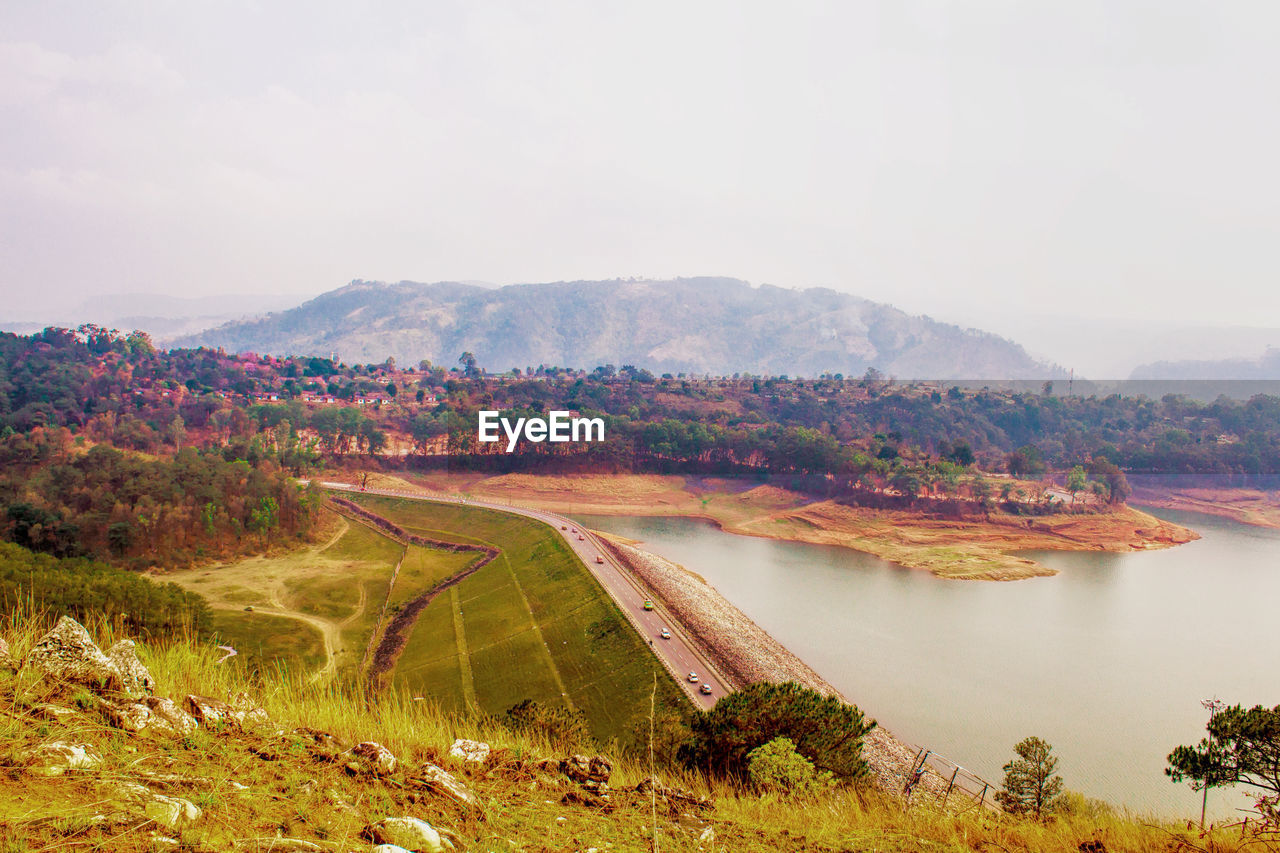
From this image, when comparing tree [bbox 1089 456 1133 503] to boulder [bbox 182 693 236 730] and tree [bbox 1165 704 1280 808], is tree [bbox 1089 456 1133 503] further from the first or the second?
boulder [bbox 182 693 236 730]

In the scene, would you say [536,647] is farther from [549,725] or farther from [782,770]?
Answer: [782,770]

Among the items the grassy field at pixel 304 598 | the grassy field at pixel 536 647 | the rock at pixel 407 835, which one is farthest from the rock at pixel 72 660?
the grassy field at pixel 304 598

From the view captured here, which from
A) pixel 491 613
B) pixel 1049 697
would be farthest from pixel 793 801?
pixel 491 613

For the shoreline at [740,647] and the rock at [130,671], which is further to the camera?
the shoreline at [740,647]

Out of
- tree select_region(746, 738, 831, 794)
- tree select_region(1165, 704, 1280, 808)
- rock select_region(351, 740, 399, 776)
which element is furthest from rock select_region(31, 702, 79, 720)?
tree select_region(1165, 704, 1280, 808)

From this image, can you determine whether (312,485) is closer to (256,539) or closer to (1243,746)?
(256,539)

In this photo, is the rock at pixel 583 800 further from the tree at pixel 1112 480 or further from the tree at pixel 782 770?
the tree at pixel 1112 480
